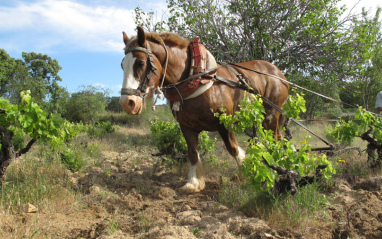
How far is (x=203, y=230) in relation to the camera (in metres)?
2.54

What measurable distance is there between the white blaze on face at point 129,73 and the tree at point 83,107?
1518 cm

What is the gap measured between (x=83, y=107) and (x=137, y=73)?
53.0 feet

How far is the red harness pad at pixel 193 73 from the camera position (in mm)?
3262

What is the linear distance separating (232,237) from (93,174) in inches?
103

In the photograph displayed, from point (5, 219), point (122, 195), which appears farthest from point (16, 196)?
point (122, 195)

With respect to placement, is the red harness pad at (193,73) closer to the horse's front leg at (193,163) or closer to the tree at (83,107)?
the horse's front leg at (193,163)

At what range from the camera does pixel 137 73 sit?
296cm

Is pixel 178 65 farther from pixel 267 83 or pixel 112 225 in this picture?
pixel 112 225

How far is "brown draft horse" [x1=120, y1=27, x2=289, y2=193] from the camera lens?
2.93m

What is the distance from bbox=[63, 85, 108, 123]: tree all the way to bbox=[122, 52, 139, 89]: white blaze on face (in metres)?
15.2

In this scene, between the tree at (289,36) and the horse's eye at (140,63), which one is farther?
the tree at (289,36)

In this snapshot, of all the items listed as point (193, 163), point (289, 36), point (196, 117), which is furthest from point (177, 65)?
point (289, 36)

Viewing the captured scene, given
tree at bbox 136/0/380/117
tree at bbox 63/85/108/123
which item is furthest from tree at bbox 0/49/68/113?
tree at bbox 136/0/380/117

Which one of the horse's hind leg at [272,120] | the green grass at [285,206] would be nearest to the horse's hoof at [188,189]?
the green grass at [285,206]
